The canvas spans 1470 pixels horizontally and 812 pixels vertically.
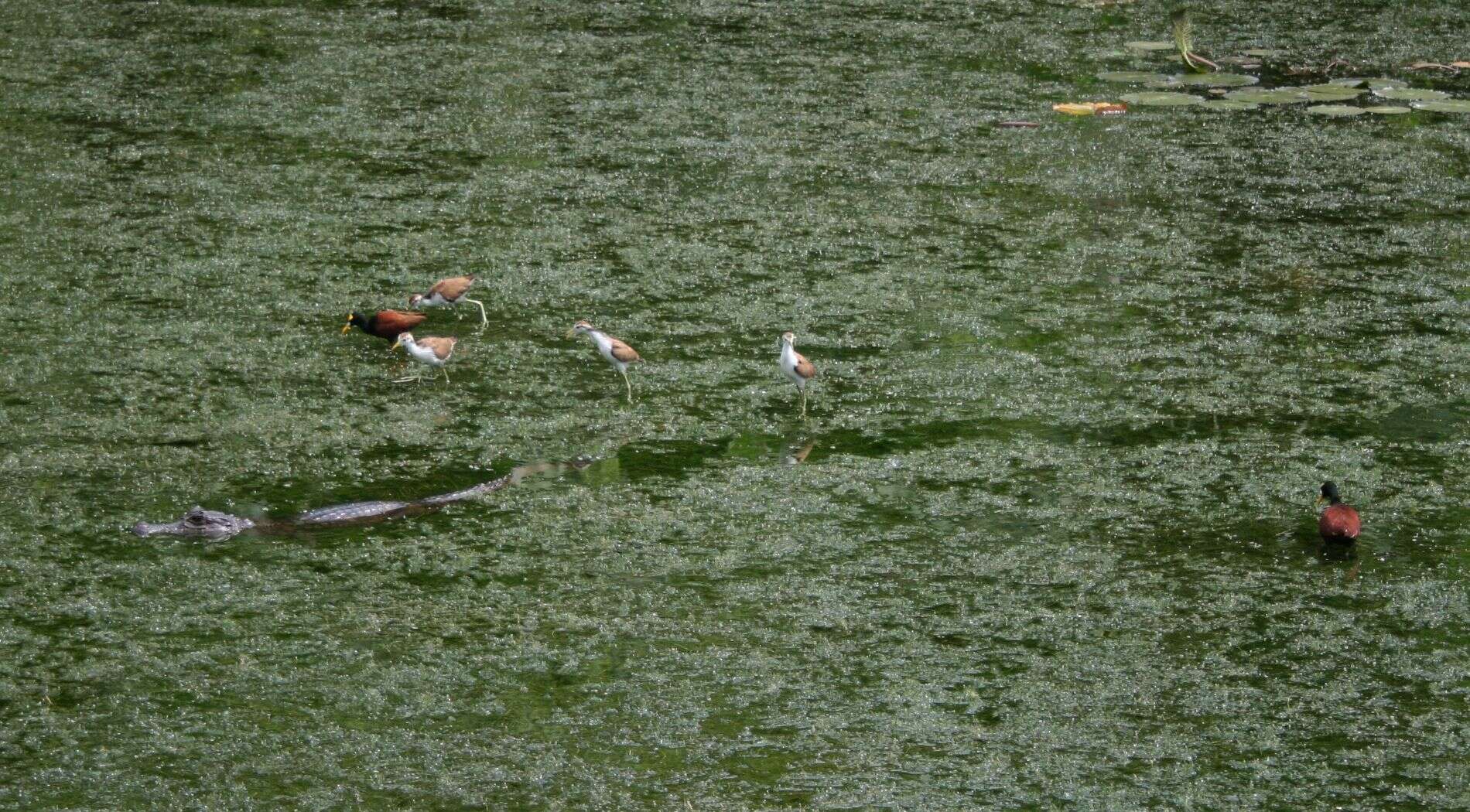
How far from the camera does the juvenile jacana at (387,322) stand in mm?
3906

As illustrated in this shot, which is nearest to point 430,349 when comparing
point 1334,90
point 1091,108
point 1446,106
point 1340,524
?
point 1340,524

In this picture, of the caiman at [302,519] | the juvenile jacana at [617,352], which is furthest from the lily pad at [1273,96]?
the caiman at [302,519]

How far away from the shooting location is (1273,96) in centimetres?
565

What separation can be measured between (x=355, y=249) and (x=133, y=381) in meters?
0.87

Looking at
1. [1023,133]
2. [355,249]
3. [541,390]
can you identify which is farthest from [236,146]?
[1023,133]

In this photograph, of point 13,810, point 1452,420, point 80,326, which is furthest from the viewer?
point 80,326

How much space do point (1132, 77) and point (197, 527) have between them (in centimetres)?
395

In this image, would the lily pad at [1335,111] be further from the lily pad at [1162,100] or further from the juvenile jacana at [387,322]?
the juvenile jacana at [387,322]

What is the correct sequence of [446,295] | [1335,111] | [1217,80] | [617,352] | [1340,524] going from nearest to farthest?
[1340,524]
[617,352]
[446,295]
[1335,111]
[1217,80]

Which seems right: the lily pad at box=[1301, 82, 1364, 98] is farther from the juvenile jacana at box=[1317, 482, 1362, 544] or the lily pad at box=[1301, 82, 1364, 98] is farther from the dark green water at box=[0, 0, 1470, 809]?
the juvenile jacana at box=[1317, 482, 1362, 544]

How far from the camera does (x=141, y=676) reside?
8.70 feet

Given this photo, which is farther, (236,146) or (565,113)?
(565,113)

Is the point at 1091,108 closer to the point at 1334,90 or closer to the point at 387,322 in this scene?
the point at 1334,90

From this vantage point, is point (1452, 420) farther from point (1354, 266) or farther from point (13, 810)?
point (13, 810)
